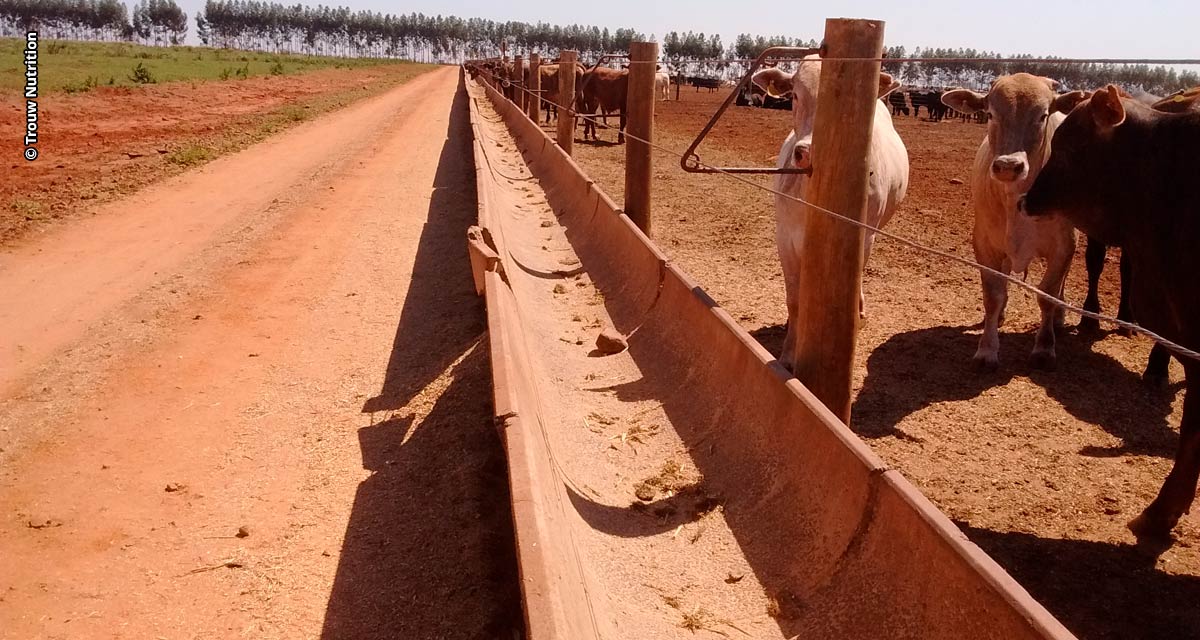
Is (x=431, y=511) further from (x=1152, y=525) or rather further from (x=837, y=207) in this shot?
(x=1152, y=525)

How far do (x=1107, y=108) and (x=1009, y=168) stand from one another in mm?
1301

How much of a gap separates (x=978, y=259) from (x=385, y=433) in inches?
175

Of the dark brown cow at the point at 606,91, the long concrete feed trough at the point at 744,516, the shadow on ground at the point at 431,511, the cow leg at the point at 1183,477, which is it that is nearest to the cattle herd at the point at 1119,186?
the cow leg at the point at 1183,477

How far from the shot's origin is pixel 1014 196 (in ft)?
19.8

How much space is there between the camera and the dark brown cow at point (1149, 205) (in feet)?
12.5

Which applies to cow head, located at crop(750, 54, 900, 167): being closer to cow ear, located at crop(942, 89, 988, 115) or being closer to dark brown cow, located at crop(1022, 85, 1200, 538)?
cow ear, located at crop(942, 89, 988, 115)

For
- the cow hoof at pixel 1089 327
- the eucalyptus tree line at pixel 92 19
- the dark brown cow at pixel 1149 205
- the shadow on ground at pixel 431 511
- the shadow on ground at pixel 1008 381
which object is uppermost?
the eucalyptus tree line at pixel 92 19

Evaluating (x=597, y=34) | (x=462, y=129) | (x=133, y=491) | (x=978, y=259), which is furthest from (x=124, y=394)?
(x=597, y=34)

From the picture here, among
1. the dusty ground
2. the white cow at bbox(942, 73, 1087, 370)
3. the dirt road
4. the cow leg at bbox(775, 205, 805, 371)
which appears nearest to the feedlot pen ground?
the white cow at bbox(942, 73, 1087, 370)

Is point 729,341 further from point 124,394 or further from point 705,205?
point 705,205

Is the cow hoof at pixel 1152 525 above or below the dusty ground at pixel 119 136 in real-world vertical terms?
below

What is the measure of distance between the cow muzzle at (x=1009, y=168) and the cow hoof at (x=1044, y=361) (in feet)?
4.59

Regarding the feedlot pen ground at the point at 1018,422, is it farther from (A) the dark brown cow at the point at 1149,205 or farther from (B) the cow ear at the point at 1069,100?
(B) the cow ear at the point at 1069,100

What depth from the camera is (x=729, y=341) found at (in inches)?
181
